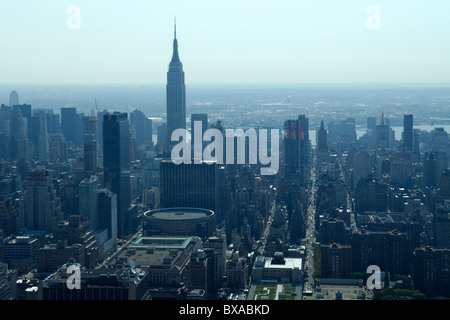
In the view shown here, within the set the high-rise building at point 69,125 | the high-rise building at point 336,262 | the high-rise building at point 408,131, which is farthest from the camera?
the high-rise building at point 69,125

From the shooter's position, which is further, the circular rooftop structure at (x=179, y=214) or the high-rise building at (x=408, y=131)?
the high-rise building at (x=408, y=131)

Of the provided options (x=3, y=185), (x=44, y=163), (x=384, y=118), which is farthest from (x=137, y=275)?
(x=384, y=118)

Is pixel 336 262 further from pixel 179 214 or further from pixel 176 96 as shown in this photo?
pixel 176 96

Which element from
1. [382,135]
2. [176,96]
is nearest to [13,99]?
[176,96]

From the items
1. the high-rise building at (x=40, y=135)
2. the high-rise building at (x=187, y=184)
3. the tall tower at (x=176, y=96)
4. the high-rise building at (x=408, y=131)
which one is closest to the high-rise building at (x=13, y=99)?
the high-rise building at (x=40, y=135)

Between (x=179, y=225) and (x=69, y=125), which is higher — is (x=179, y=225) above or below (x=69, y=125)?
below

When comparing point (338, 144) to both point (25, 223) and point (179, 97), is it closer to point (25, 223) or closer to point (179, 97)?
point (179, 97)

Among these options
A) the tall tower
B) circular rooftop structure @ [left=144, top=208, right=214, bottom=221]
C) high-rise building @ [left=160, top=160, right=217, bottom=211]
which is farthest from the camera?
the tall tower

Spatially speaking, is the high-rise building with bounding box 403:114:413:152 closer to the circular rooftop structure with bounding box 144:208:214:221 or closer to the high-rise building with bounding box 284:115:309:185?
the high-rise building with bounding box 284:115:309:185

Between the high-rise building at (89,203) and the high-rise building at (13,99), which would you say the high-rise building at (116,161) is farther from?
the high-rise building at (13,99)

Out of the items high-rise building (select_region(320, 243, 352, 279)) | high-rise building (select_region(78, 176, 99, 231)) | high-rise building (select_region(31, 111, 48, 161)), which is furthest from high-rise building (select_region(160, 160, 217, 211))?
high-rise building (select_region(31, 111, 48, 161))
